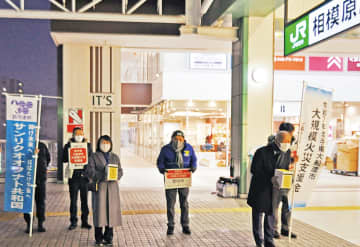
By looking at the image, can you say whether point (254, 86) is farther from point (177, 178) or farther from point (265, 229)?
point (265, 229)

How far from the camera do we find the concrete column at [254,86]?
27.9 ft

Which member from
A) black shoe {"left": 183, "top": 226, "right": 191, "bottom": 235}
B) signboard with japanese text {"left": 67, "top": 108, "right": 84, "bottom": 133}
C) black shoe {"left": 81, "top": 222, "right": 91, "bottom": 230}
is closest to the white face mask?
black shoe {"left": 81, "top": 222, "right": 91, "bottom": 230}

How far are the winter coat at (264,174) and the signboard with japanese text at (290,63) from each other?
8.43 metres

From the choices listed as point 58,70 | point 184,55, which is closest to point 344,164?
point 184,55

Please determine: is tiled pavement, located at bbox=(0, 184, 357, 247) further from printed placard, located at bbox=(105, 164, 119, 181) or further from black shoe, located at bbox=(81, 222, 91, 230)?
printed placard, located at bbox=(105, 164, 119, 181)

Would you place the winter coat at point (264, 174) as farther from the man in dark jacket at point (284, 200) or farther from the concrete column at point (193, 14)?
the concrete column at point (193, 14)

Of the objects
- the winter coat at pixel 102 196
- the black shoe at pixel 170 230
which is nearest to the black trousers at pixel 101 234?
the winter coat at pixel 102 196

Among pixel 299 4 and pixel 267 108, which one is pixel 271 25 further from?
pixel 267 108

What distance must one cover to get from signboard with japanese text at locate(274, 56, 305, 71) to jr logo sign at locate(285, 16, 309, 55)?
732cm

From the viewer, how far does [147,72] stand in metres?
17.5

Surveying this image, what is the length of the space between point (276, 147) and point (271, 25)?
4.30 m

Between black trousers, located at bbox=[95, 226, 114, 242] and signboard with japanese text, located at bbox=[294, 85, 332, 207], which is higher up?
signboard with japanese text, located at bbox=[294, 85, 332, 207]

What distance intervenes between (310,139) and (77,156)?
128 inches

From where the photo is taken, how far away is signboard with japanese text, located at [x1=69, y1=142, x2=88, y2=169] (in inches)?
240
